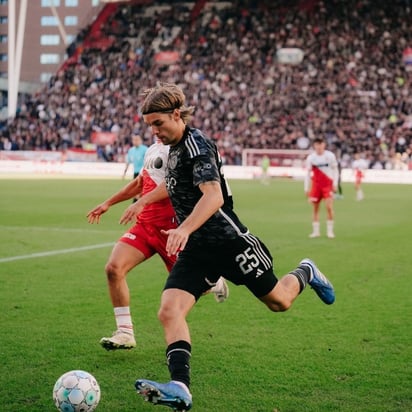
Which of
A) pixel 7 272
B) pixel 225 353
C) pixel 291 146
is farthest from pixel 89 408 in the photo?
pixel 291 146

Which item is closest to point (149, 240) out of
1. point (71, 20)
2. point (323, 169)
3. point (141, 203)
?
point (141, 203)

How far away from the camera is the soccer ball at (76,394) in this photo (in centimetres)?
441

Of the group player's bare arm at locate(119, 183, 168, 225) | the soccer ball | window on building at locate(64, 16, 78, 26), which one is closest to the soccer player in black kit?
the soccer ball

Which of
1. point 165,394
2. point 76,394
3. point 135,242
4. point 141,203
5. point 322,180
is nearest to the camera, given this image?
point 165,394

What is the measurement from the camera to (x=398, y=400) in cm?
485

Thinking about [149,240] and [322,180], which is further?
[322,180]

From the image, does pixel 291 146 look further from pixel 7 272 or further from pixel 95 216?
pixel 95 216

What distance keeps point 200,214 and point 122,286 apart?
83.5 inches

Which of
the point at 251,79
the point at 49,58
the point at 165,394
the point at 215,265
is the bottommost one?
the point at 165,394

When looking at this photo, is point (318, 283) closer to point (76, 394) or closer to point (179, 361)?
point (179, 361)

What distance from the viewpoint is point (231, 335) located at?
6664 millimetres

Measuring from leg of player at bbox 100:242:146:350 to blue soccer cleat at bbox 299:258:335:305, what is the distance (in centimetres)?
144

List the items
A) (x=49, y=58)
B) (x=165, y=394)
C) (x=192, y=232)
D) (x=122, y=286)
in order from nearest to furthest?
1. (x=165, y=394)
2. (x=192, y=232)
3. (x=122, y=286)
4. (x=49, y=58)

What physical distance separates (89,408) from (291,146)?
Result: 40313mm
